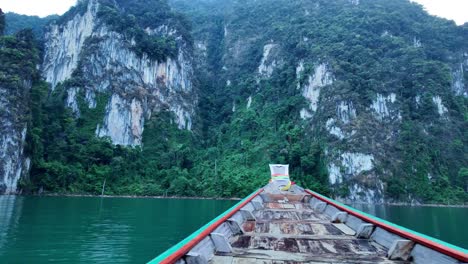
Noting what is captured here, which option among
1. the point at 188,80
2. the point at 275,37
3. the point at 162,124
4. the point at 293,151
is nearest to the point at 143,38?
the point at 188,80

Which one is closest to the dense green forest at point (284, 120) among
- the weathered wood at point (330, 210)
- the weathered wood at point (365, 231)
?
the weathered wood at point (330, 210)

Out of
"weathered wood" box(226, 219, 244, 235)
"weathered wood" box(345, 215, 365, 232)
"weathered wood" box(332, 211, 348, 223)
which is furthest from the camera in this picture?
"weathered wood" box(332, 211, 348, 223)

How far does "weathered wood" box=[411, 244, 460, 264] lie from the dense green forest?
5163 centimetres

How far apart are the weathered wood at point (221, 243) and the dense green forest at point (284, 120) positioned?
168ft

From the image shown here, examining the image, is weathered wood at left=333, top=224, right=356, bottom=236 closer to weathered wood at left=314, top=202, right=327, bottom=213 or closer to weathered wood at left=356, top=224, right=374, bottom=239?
weathered wood at left=356, top=224, right=374, bottom=239

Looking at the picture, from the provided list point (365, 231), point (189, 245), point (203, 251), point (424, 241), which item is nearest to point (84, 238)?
point (203, 251)

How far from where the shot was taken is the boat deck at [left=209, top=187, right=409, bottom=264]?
3635mm

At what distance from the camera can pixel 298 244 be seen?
4352 mm

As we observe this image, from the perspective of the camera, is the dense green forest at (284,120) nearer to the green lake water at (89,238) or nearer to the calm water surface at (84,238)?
the green lake water at (89,238)

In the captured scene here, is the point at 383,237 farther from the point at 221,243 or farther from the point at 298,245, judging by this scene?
the point at 221,243

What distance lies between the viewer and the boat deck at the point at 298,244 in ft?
11.9

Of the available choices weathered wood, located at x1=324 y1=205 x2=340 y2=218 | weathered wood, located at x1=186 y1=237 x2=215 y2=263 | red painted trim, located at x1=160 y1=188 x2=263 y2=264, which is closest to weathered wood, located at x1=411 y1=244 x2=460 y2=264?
weathered wood, located at x1=186 y1=237 x2=215 y2=263

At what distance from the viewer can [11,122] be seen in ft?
167

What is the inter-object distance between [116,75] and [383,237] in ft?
257
